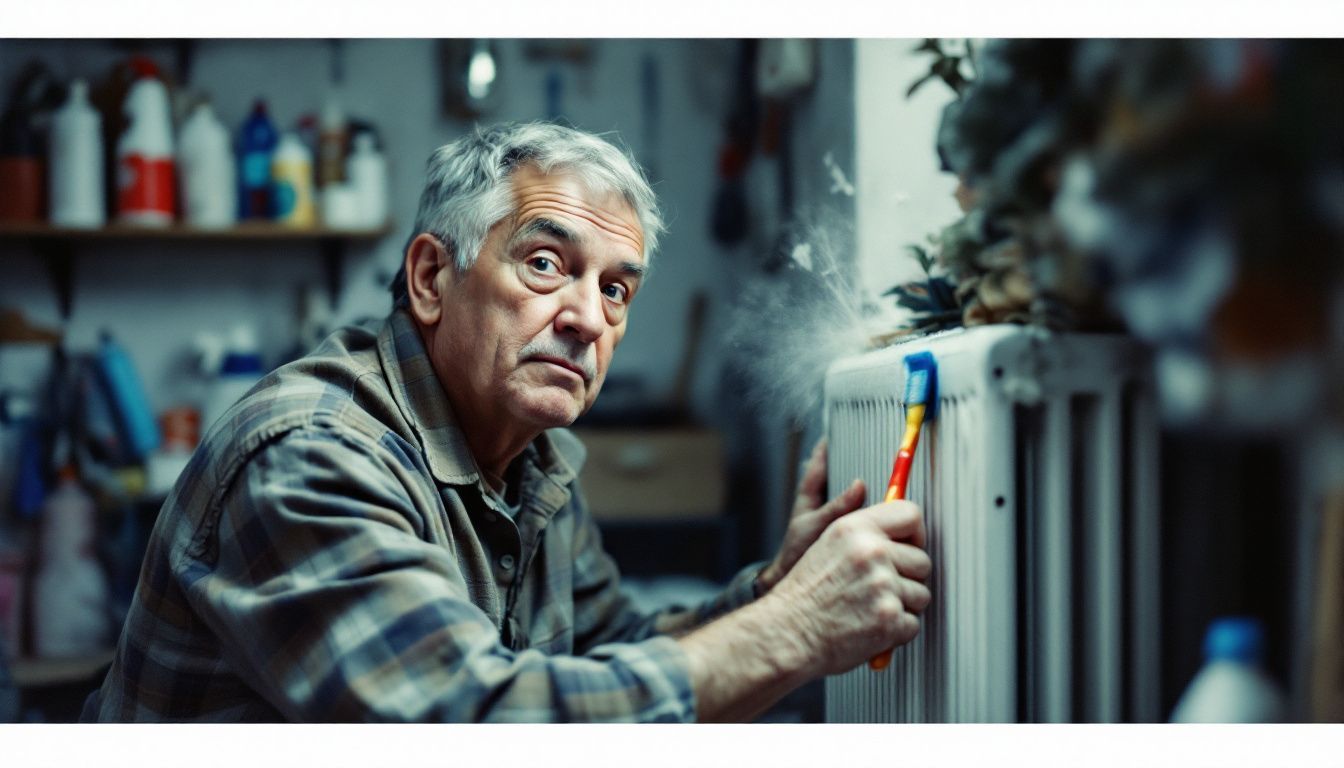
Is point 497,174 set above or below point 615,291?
above

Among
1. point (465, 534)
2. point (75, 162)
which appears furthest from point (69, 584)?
point (465, 534)

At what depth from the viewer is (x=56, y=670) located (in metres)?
1.71

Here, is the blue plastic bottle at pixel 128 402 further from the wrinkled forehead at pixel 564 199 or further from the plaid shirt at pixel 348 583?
the wrinkled forehead at pixel 564 199

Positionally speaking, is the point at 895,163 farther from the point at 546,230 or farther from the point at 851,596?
the point at 851,596

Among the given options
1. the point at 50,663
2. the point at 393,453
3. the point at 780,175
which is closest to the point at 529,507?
the point at 393,453

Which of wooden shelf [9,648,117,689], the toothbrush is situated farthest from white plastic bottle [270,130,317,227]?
the toothbrush

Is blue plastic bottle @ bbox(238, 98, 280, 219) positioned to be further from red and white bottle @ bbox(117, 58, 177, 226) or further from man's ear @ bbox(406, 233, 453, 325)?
man's ear @ bbox(406, 233, 453, 325)

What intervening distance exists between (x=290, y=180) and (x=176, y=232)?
9.8 inches

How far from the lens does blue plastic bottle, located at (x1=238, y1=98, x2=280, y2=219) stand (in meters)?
2.07

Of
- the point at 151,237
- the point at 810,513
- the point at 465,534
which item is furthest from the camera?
the point at 151,237

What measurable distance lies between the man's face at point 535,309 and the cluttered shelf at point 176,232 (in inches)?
45.2

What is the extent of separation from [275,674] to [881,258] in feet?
2.69
